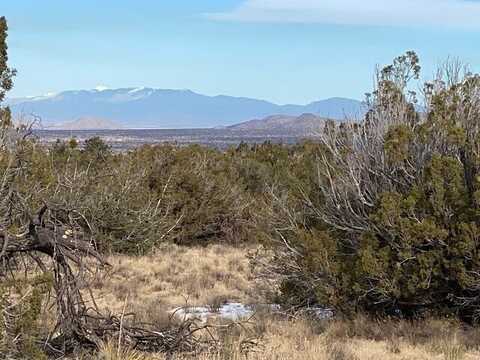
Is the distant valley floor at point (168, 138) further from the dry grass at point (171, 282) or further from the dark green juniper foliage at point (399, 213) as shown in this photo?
the dark green juniper foliage at point (399, 213)

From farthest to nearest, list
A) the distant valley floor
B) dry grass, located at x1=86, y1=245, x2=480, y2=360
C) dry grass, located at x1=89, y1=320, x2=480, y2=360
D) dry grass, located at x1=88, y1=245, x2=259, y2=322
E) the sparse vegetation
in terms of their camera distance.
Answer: the distant valley floor → dry grass, located at x1=88, y1=245, x2=259, y2=322 → dry grass, located at x1=86, y1=245, x2=480, y2=360 → dry grass, located at x1=89, y1=320, x2=480, y2=360 → the sparse vegetation

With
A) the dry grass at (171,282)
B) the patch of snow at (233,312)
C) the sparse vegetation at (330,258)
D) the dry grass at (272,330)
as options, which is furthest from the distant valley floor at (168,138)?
the sparse vegetation at (330,258)

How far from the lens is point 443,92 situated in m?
8.92

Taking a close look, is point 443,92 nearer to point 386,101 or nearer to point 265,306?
point 386,101

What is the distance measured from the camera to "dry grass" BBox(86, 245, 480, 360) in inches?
267

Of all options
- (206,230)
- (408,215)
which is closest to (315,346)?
(408,215)

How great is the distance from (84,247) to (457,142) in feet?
15.7

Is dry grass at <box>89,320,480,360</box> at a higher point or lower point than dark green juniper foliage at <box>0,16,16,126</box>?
lower

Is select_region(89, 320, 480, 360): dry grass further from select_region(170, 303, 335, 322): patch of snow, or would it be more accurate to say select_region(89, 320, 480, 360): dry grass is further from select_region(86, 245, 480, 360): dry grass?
select_region(170, 303, 335, 322): patch of snow

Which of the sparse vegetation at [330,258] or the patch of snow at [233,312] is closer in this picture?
the sparse vegetation at [330,258]

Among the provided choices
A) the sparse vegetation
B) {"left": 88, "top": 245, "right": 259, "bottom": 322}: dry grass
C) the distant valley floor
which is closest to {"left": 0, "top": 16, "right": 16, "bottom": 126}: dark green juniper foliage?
the sparse vegetation

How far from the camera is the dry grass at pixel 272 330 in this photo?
679 centimetres

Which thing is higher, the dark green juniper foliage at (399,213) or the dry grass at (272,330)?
the dark green juniper foliage at (399,213)

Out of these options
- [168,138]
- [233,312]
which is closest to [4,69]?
[233,312]
